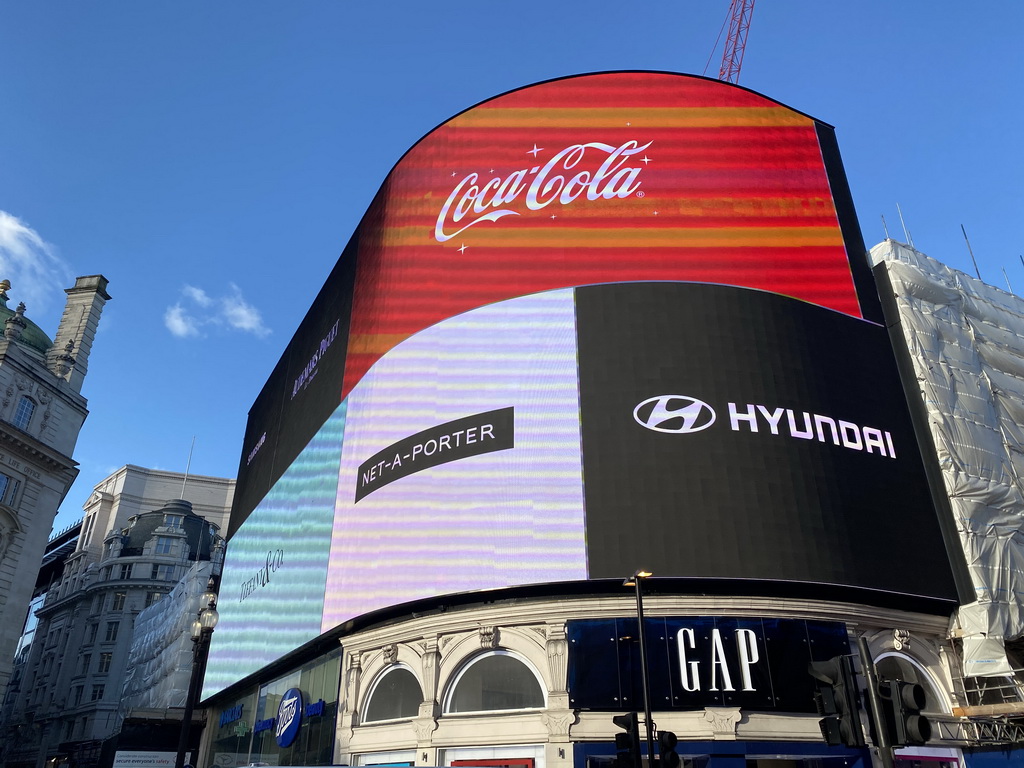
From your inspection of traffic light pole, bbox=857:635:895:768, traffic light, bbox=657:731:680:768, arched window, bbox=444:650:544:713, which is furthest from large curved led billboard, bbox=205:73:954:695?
traffic light pole, bbox=857:635:895:768

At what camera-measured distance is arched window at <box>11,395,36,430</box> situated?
185 ft

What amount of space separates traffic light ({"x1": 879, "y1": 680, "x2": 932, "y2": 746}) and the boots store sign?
17.8 m

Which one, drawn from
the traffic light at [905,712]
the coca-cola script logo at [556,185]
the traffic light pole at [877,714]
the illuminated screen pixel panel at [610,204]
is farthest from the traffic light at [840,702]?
the coca-cola script logo at [556,185]

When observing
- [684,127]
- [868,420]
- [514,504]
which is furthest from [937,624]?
[684,127]

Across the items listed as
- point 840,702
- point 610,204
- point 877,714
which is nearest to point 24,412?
point 610,204

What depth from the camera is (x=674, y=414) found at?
29969mm

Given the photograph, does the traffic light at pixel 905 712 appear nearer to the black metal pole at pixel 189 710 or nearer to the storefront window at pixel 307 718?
the black metal pole at pixel 189 710

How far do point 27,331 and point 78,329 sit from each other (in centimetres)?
376

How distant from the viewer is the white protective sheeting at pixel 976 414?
2956cm

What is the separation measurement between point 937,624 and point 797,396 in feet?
33.3

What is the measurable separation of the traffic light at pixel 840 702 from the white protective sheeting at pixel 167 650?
59670 mm

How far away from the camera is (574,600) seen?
27938 mm

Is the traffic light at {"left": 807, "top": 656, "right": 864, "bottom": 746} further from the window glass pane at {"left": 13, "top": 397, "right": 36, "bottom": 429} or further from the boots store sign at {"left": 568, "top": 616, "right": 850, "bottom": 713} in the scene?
the window glass pane at {"left": 13, "top": 397, "right": 36, "bottom": 429}

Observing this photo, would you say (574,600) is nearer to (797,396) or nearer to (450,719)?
(450,719)
